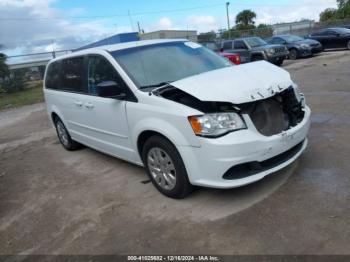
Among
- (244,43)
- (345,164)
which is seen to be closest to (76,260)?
(345,164)

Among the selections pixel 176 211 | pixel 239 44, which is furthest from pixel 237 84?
pixel 239 44

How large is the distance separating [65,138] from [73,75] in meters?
1.53

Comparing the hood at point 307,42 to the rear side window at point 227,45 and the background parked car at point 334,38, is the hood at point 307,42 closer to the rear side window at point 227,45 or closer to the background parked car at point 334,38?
the background parked car at point 334,38

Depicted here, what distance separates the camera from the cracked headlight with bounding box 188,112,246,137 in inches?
142

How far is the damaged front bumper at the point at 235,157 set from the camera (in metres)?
3.56

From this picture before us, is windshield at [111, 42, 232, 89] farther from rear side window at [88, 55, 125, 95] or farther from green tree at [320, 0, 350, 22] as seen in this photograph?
green tree at [320, 0, 350, 22]

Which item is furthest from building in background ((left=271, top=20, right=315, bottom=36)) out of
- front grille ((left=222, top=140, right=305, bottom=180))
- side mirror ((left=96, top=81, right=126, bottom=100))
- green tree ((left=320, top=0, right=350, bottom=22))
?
front grille ((left=222, top=140, right=305, bottom=180))

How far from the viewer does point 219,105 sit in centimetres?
376

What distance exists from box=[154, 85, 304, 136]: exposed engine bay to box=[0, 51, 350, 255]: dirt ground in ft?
2.36

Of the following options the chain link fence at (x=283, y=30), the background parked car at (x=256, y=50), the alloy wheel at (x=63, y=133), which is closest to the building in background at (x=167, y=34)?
the chain link fence at (x=283, y=30)

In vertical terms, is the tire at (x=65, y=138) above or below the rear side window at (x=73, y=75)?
below

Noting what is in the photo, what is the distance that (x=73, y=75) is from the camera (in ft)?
19.4

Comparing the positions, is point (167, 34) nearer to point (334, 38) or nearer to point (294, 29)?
point (294, 29)

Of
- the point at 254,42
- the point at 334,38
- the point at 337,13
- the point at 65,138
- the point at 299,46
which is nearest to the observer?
the point at 65,138
